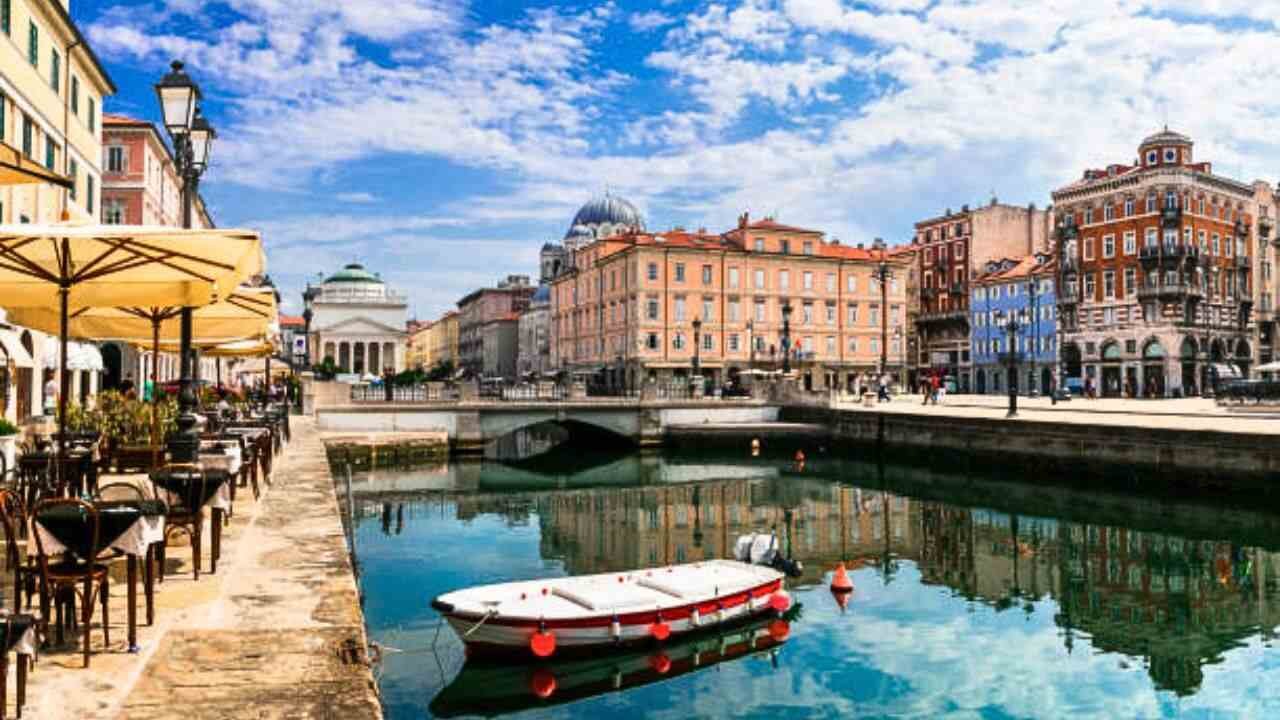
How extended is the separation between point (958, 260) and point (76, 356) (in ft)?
256

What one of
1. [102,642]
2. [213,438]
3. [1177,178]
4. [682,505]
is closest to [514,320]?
[1177,178]

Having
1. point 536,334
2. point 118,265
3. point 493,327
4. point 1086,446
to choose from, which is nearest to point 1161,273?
point 1086,446

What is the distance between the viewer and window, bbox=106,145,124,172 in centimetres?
4688

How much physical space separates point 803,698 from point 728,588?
2792 mm

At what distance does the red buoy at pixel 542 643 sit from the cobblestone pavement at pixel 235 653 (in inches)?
133

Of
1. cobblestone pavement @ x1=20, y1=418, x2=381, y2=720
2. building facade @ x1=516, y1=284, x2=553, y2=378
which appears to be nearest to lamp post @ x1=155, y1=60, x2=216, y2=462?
cobblestone pavement @ x1=20, y1=418, x2=381, y2=720

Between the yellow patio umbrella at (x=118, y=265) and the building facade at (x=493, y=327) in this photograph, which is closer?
the yellow patio umbrella at (x=118, y=265)

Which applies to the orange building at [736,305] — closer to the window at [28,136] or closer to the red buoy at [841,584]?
the window at [28,136]

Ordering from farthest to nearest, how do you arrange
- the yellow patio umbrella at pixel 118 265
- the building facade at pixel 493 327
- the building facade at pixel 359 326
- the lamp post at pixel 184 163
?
1. the building facade at pixel 493 327
2. the building facade at pixel 359 326
3. the lamp post at pixel 184 163
4. the yellow patio umbrella at pixel 118 265

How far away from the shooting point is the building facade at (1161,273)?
65.4 meters

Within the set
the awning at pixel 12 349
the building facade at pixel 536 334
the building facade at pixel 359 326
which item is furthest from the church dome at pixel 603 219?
the awning at pixel 12 349

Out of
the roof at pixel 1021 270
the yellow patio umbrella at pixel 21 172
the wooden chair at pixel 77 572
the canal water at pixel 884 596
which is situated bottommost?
the canal water at pixel 884 596

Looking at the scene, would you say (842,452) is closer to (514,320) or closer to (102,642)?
(102,642)

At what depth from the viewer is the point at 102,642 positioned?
6.55 meters
